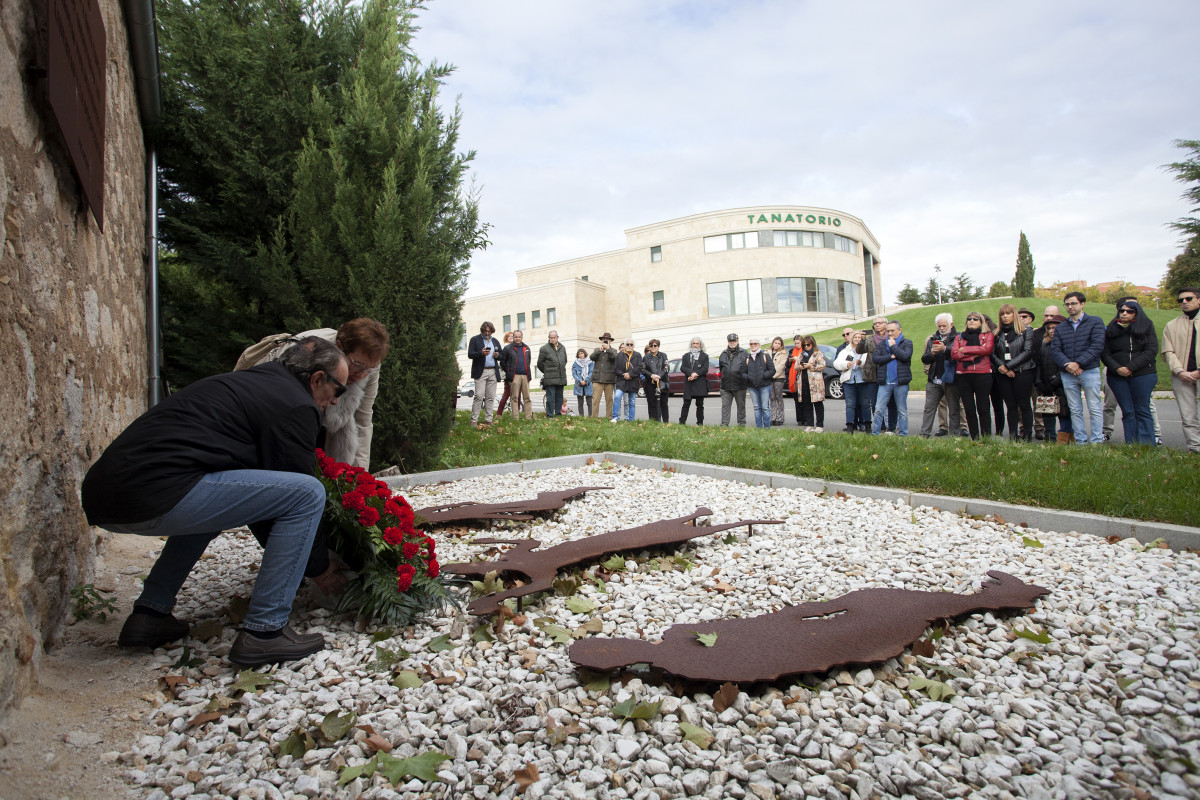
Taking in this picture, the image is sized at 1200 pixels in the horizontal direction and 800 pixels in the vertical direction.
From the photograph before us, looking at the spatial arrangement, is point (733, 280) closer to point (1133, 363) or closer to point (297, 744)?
point (1133, 363)

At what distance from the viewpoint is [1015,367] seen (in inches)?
326

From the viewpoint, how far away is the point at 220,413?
2.59 m

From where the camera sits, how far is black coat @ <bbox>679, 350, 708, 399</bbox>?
483 inches

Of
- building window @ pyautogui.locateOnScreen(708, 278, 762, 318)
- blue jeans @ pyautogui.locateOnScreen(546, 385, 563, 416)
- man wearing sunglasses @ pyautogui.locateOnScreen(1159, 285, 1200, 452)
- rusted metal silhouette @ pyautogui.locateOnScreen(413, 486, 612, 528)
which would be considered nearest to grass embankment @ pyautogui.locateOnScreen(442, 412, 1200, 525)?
man wearing sunglasses @ pyautogui.locateOnScreen(1159, 285, 1200, 452)

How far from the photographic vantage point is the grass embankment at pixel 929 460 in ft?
15.6

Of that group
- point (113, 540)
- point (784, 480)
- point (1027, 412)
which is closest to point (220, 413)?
point (113, 540)

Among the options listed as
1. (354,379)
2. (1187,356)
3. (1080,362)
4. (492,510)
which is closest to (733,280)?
(1080,362)

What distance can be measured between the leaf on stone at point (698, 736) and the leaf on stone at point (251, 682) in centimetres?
165

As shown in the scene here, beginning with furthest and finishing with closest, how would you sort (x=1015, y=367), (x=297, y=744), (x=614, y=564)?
(x=1015, y=367), (x=614, y=564), (x=297, y=744)

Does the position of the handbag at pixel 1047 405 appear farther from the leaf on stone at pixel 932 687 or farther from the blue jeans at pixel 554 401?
the blue jeans at pixel 554 401

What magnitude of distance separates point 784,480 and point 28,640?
5616 mm

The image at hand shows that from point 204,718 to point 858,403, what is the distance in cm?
986

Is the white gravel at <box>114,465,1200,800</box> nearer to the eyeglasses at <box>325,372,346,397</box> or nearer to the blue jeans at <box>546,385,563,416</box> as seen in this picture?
the eyeglasses at <box>325,372,346,397</box>

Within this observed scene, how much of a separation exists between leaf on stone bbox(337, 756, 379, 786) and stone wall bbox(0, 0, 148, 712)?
1.05 meters
